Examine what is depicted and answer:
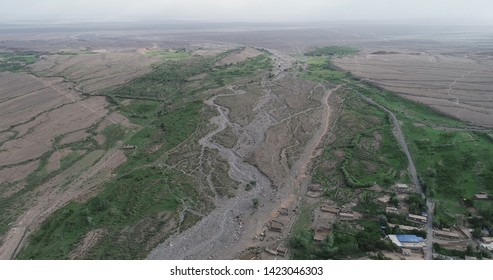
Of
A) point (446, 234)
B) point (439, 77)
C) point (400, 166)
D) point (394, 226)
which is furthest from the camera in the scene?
point (439, 77)

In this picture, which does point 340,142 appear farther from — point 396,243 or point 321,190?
point 396,243

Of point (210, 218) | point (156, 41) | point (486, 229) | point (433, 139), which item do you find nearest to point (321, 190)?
point (210, 218)

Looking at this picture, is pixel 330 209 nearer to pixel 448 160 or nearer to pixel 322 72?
pixel 448 160

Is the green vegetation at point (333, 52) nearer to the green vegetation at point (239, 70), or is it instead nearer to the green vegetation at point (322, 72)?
the green vegetation at point (322, 72)

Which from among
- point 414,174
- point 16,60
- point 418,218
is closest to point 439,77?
point 414,174

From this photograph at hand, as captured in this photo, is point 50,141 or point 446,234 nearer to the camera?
point 446,234

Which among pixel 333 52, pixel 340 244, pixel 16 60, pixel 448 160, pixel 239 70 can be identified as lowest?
pixel 340 244
